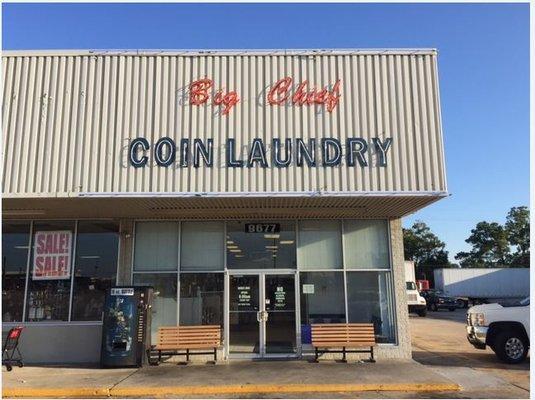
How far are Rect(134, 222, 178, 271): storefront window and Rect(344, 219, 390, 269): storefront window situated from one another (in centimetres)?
451

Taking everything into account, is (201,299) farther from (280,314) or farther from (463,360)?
(463,360)

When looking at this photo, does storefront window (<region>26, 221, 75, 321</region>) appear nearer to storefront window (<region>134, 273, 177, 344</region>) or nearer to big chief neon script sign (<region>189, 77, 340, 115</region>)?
storefront window (<region>134, 273, 177, 344</region>)

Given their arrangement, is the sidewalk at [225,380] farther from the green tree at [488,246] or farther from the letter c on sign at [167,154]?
the green tree at [488,246]

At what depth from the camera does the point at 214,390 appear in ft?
32.3

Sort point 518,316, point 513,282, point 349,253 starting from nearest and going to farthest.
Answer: point 518,316, point 349,253, point 513,282

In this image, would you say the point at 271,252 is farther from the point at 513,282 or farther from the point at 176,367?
the point at 513,282

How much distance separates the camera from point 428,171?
11742 millimetres

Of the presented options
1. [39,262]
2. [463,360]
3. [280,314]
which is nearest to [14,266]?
[39,262]

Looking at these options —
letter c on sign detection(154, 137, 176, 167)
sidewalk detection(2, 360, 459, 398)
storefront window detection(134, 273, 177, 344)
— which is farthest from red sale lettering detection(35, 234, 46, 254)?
letter c on sign detection(154, 137, 176, 167)

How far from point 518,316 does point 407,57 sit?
269 inches

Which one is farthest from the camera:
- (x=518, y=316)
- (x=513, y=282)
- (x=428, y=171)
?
Result: (x=513, y=282)

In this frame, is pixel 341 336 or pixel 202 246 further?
pixel 202 246

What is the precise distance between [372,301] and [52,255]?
331 inches

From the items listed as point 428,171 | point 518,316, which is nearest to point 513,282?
point 518,316
